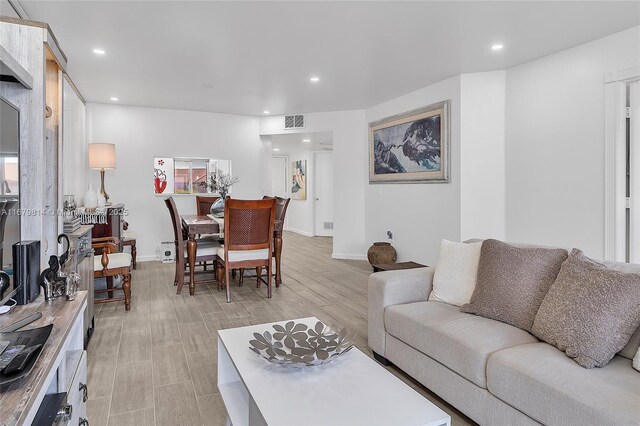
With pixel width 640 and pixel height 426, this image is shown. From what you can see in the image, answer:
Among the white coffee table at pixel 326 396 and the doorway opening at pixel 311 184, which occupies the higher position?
the doorway opening at pixel 311 184

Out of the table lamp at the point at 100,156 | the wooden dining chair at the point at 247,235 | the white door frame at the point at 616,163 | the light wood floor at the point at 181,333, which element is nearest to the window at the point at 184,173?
the table lamp at the point at 100,156

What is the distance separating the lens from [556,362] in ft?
5.03

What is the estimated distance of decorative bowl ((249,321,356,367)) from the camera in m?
→ 1.53

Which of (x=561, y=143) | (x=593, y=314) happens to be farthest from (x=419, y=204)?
Answer: (x=593, y=314)

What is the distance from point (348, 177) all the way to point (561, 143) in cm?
323

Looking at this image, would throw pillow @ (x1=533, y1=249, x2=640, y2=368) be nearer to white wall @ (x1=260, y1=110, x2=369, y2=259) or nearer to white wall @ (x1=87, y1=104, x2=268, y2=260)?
white wall @ (x1=260, y1=110, x2=369, y2=259)

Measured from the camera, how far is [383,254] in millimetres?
5320

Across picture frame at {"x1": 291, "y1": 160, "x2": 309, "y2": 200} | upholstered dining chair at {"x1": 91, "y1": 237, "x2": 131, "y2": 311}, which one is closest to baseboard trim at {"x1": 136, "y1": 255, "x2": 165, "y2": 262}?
upholstered dining chair at {"x1": 91, "y1": 237, "x2": 131, "y2": 311}

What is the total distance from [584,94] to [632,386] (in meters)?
2.98

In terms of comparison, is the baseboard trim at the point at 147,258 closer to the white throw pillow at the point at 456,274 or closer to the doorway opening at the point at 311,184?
the doorway opening at the point at 311,184

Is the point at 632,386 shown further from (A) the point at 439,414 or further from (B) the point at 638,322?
(A) the point at 439,414

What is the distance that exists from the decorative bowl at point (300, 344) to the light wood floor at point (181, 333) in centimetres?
53

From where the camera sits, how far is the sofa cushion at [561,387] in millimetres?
1249

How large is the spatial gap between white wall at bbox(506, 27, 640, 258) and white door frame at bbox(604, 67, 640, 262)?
6 cm
